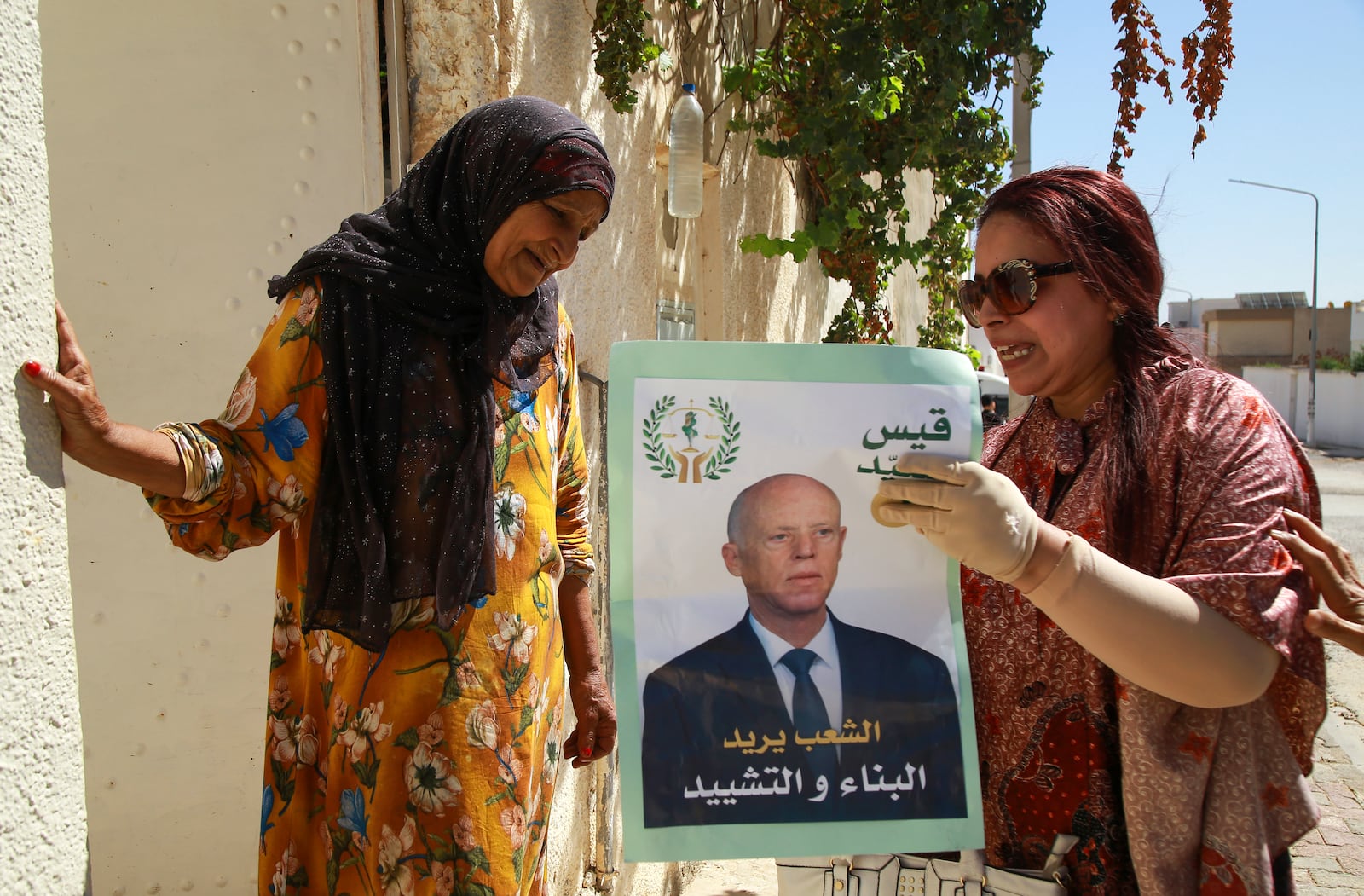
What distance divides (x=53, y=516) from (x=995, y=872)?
1.21 m

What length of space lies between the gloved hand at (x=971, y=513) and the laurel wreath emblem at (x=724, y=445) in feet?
0.69

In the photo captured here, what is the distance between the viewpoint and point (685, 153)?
4.11 metres

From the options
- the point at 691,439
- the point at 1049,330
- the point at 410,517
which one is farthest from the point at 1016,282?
the point at 410,517

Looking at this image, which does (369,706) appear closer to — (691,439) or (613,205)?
(691,439)

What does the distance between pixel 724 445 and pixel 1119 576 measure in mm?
510

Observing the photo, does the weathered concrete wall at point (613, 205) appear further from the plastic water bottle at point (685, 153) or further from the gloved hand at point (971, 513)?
the gloved hand at point (971, 513)

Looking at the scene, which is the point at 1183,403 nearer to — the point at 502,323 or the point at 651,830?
the point at 651,830

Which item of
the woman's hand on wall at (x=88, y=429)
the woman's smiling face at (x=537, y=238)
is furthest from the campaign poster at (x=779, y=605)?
the woman's hand on wall at (x=88, y=429)

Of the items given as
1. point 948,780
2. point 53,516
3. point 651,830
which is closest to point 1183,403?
point 948,780

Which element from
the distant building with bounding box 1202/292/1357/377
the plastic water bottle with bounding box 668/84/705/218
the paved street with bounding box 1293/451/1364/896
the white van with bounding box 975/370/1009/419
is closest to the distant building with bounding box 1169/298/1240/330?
the distant building with bounding box 1202/292/1357/377

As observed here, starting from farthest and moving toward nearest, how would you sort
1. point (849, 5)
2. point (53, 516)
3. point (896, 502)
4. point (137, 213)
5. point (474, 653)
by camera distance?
1. point (849, 5)
2. point (137, 213)
3. point (474, 653)
4. point (896, 502)
5. point (53, 516)

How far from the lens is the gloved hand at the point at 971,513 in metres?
1.21

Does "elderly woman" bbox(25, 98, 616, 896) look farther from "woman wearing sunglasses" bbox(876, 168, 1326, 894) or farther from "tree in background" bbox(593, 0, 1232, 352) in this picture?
"tree in background" bbox(593, 0, 1232, 352)

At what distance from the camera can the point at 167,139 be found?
2361 mm
